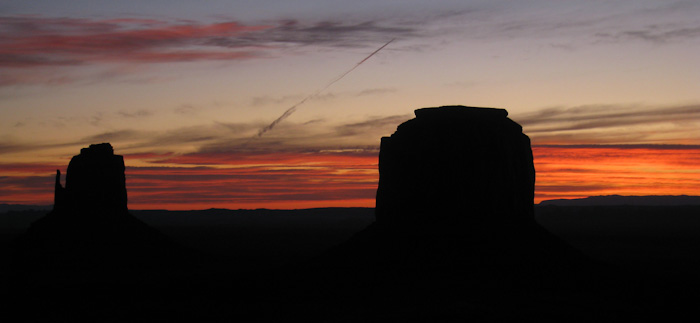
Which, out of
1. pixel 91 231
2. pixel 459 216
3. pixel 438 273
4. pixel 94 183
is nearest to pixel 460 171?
pixel 459 216

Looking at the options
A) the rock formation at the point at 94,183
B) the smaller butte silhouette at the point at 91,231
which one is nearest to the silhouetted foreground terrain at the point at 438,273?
the smaller butte silhouette at the point at 91,231

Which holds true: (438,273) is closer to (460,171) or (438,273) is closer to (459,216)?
(459,216)

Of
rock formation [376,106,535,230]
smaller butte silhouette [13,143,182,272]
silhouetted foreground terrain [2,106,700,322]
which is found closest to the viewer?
silhouetted foreground terrain [2,106,700,322]

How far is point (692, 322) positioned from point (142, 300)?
38.1 metres

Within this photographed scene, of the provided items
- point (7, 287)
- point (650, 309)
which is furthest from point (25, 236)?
point (650, 309)

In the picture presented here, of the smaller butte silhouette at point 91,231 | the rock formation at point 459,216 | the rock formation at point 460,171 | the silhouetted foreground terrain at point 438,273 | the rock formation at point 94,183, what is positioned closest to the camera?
the silhouetted foreground terrain at point 438,273

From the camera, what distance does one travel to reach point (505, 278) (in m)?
55.3

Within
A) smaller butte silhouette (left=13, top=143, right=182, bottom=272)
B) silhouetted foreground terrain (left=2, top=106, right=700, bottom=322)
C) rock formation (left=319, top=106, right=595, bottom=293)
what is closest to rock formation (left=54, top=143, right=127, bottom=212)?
smaller butte silhouette (left=13, top=143, right=182, bottom=272)

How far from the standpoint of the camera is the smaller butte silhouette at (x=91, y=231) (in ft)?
280

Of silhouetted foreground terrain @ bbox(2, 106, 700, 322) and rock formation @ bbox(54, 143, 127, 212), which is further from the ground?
rock formation @ bbox(54, 143, 127, 212)

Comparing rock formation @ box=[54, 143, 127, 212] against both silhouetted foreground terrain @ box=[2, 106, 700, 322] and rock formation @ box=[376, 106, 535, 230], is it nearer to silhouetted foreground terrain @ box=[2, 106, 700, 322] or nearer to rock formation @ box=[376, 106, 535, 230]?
silhouetted foreground terrain @ box=[2, 106, 700, 322]

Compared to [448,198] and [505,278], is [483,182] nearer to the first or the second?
[448,198]

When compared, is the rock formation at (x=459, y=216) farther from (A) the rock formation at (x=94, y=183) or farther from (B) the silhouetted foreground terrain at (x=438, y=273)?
(A) the rock formation at (x=94, y=183)

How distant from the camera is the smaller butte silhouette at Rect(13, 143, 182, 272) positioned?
85250mm
